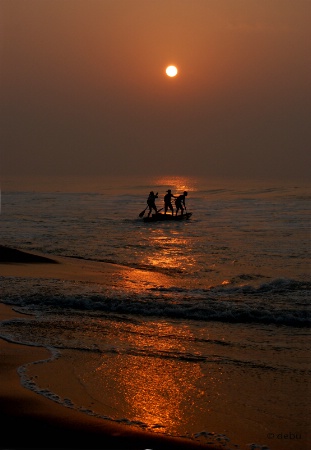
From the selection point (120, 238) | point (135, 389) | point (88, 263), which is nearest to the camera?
point (135, 389)

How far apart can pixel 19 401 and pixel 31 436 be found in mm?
858

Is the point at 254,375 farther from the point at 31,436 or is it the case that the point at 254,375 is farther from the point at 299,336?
the point at 31,436

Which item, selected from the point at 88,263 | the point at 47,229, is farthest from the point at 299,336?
the point at 47,229

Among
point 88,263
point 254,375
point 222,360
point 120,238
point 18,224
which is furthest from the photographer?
point 18,224

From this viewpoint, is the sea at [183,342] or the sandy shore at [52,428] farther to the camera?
the sea at [183,342]

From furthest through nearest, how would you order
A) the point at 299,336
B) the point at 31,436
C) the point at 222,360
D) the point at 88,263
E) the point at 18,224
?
1. the point at 18,224
2. the point at 88,263
3. the point at 299,336
4. the point at 222,360
5. the point at 31,436

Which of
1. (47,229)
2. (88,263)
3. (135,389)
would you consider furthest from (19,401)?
(47,229)

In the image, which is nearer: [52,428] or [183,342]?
[52,428]

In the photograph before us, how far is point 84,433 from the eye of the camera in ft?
18.6

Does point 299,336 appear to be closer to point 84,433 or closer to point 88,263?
point 84,433

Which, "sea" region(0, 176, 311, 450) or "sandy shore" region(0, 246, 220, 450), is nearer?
"sandy shore" region(0, 246, 220, 450)

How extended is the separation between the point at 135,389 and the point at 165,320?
3.54 m

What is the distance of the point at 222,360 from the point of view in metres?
8.12

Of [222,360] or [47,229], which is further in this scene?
[47,229]
